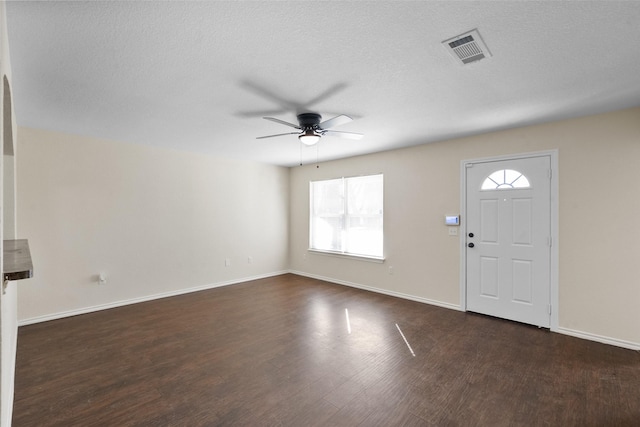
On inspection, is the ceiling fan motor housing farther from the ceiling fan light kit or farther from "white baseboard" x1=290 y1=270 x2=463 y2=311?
"white baseboard" x1=290 y1=270 x2=463 y2=311

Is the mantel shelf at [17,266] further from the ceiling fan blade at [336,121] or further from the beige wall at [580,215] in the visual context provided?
the beige wall at [580,215]

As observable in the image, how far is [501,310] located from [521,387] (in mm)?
1675

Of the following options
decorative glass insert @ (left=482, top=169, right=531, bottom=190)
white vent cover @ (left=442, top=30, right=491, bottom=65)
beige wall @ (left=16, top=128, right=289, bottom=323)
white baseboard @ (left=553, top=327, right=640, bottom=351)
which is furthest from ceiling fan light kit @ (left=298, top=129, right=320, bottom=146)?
white baseboard @ (left=553, top=327, right=640, bottom=351)

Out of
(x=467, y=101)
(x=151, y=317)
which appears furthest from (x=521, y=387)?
(x=151, y=317)

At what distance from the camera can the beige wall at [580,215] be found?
3.06 metres

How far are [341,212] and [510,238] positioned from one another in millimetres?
2926

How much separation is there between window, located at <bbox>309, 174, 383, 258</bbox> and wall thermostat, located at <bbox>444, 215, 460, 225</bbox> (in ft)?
3.85

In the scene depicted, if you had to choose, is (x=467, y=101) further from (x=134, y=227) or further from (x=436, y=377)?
(x=134, y=227)

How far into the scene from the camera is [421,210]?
463cm

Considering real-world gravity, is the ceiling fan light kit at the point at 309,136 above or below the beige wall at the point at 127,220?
above

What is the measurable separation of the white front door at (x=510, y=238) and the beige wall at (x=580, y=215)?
16 centimetres

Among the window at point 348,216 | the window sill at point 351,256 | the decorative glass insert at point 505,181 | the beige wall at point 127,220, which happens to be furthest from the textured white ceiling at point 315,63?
the window sill at point 351,256

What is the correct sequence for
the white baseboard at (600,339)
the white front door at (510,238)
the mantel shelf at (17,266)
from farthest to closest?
the white front door at (510,238), the white baseboard at (600,339), the mantel shelf at (17,266)

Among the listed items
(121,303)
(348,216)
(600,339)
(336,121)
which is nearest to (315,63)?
(336,121)
